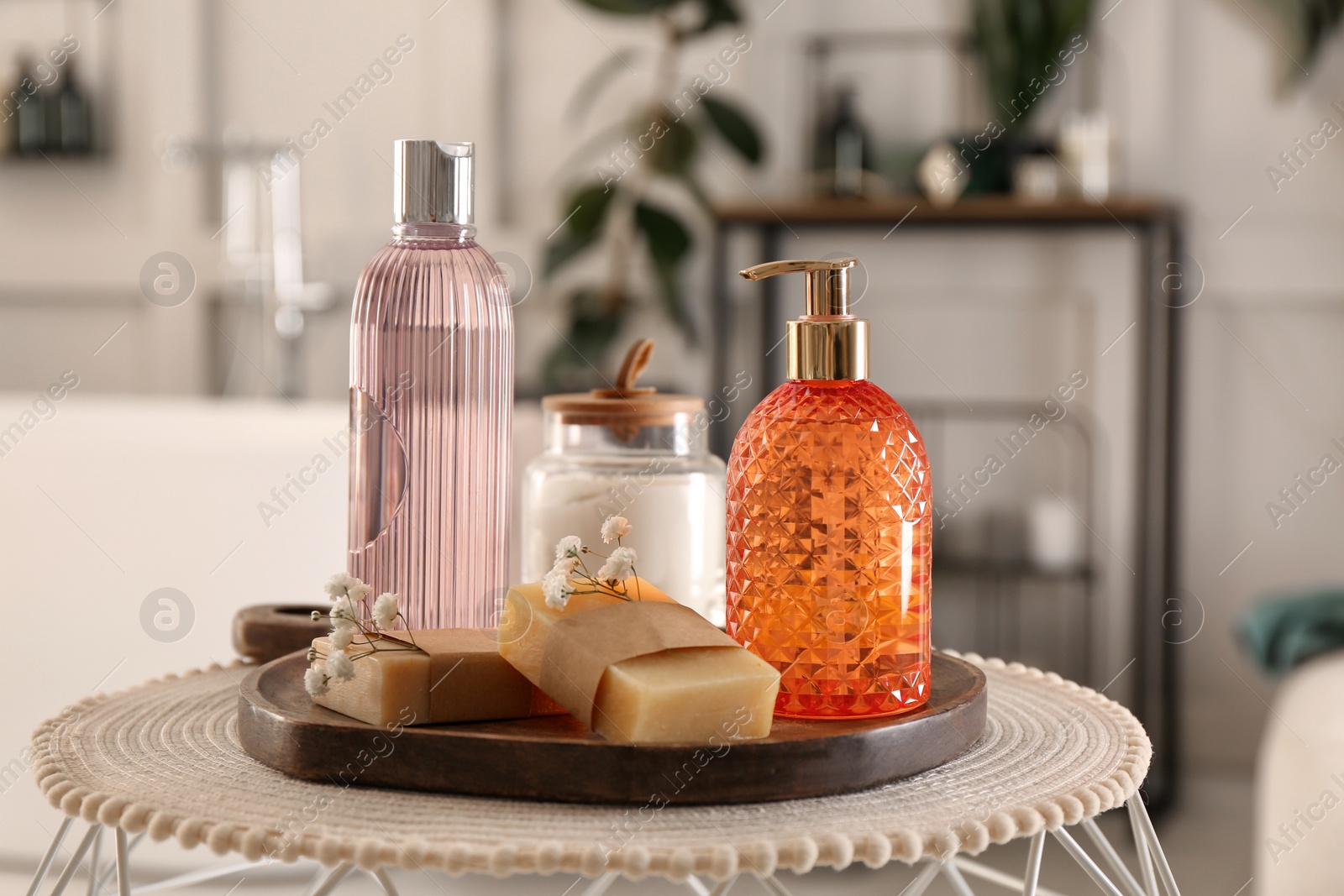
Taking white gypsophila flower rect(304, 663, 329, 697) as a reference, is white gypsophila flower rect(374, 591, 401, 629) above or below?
above

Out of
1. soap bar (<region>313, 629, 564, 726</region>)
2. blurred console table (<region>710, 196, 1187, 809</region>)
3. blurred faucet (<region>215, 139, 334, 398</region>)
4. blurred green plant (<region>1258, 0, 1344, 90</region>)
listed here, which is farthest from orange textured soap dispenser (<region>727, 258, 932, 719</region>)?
blurred faucet (<region>215, 139, 334, 398</region>)

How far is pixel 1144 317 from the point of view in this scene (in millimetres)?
2068

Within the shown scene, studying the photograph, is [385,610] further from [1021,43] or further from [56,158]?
[56,158]

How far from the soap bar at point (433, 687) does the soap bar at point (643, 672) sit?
14 mm

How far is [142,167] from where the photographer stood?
264 centimetres

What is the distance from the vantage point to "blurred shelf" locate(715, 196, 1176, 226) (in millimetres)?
2016

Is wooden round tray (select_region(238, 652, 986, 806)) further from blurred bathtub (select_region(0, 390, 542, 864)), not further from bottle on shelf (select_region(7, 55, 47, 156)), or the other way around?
bottle on shelf (select_region(7, 55, 47, 156))

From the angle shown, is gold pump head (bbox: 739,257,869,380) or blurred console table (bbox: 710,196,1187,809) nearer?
gold pump head (bbox: 739,257,869,380)

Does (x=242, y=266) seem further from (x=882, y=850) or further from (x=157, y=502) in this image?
(x=882, y=850)

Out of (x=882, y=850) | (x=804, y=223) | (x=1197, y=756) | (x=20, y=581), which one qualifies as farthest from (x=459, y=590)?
(x=1197, y=756)

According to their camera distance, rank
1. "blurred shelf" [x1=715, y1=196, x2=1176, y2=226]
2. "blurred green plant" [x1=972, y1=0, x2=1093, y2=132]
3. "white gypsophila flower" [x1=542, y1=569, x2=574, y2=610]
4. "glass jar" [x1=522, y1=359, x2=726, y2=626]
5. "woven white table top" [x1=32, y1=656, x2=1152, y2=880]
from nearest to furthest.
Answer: "woven white table top" [x1=32, y1=656, x2=1152, y2=880], "white gypsophila flower" [x1=542, y1=569, x2=574, y2=610], "glass jar" [x1=522, y1=359, x2=726, y2=626], "blurred shelf" [x1=715, y1=196, x2=1176, y2=226], "blurred green plant" [x1=972, y1=0, x2=1093, y2=132]

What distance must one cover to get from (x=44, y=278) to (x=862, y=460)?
2579mm

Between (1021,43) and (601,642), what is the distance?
75.8 inches

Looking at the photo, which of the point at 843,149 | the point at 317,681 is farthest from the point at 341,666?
the point at 843,149
